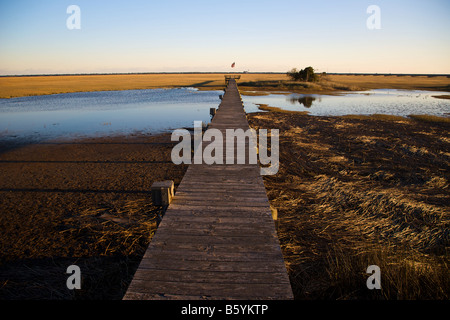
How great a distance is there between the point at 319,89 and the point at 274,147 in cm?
3876

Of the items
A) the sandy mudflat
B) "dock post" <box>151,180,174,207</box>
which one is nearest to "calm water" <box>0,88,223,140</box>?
the sandy mudflat

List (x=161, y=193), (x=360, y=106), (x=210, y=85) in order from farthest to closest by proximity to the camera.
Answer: (x=210, y=85) < (x=360, y=106) < (x=161, y=193)

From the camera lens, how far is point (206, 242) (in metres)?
3.47

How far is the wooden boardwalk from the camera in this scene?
2.67 meters

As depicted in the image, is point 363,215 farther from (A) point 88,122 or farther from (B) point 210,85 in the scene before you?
(B) point 210,85

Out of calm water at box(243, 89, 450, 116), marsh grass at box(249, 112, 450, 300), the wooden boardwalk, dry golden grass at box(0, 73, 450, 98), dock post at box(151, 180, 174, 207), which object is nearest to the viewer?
the wooden boardwalk

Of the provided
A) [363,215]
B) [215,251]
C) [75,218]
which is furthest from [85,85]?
[215,251]

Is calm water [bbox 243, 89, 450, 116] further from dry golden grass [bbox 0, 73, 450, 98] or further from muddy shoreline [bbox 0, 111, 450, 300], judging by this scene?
dry golden grass [bbox 0, 73, 450, 98]

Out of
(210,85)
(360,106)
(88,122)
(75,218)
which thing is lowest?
(75,218)

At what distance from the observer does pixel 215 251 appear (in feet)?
10.8

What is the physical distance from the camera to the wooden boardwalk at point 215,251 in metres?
2.67

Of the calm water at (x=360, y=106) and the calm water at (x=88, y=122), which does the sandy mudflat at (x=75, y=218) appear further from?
the calm water at (x=360, y=106)
